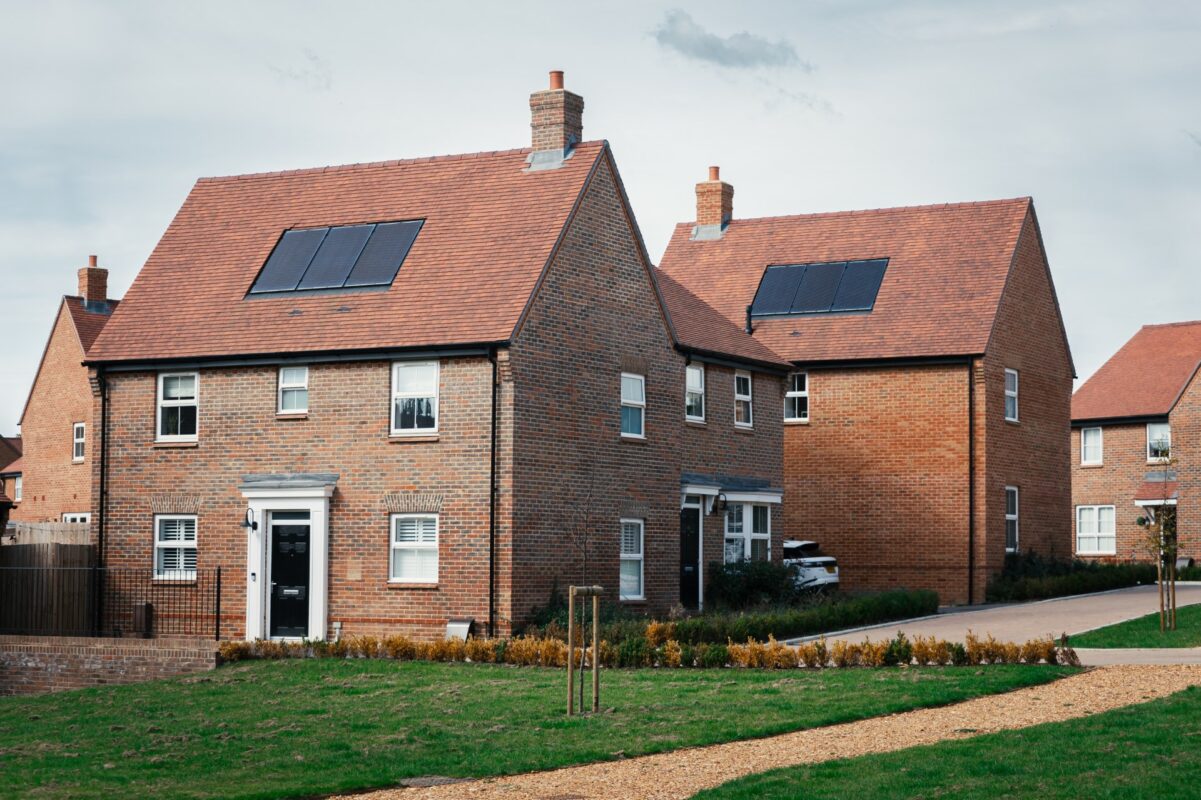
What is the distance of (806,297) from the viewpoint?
137ft

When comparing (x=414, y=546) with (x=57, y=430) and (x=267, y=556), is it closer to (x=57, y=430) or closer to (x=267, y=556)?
(x=267, y=556)

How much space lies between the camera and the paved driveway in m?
27.0

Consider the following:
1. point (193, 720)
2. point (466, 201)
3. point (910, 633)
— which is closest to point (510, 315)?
point (466, 201)

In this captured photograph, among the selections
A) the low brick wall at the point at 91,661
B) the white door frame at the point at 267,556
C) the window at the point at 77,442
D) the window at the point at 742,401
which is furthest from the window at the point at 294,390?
the window at the point at 77,442

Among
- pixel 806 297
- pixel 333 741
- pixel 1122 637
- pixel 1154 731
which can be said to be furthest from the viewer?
pixel 806 297

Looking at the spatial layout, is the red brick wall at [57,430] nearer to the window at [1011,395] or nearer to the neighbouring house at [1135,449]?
the window at [1011,395]

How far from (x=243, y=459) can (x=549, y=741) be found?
15.4 meters

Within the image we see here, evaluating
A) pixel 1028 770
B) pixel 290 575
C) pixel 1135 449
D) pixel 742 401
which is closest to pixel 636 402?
pixel 742 401

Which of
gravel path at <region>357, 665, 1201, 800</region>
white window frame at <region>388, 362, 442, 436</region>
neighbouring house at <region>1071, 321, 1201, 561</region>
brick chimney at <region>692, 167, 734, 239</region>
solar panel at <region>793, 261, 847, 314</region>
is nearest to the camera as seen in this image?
gravel path at <region>357, 665, 1201, 800</region>

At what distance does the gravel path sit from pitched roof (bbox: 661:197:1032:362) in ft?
62.1

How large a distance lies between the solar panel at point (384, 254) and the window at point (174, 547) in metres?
5.60

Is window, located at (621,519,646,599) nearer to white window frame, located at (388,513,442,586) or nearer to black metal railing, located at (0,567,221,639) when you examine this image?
white window frame, located at (388,513,442,586)

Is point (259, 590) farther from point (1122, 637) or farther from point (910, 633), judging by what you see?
point (1122, 637)

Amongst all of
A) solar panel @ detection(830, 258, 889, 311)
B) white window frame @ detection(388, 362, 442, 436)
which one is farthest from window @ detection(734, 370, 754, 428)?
white window frame @ detection(388, 362, 442, 436)
